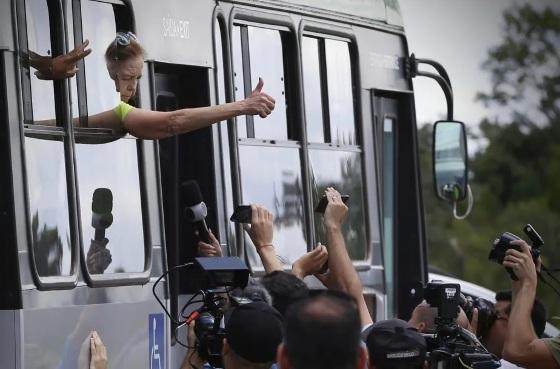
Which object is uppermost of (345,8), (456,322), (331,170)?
(345,8)

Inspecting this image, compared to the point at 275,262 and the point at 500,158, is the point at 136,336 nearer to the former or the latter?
the point at 275,262

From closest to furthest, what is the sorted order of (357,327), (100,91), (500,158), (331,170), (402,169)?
(357,327) → (100,91) → (331,170) → (402,169) → (500,158)

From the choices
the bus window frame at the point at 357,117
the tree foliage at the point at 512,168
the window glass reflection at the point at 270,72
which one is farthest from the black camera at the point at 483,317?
the tree foliage at the point at 512,168

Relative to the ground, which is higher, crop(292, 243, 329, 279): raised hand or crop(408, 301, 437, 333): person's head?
crop(292, 243, 329, 279): raised hand

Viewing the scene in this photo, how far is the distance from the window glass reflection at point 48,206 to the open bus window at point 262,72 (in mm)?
1525

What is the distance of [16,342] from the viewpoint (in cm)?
721

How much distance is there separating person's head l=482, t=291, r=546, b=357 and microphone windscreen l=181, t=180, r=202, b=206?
69.2 inches

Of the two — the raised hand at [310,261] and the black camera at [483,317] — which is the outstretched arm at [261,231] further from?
the black camera at [483,317]

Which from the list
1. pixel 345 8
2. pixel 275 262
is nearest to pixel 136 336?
pixel 275 262

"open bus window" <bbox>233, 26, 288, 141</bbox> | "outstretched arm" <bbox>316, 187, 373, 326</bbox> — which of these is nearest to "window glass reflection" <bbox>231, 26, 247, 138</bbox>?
"open bus window" <bbox>233, 26, 288, 141</bbox>

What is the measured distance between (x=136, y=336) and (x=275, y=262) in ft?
2.13

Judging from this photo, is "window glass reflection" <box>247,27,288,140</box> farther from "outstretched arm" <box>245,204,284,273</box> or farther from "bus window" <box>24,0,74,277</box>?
"bus window" <box>24,0,74,277</box>

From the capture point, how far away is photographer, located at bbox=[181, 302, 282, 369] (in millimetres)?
6176

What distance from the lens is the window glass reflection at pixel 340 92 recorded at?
10000 millimetres
